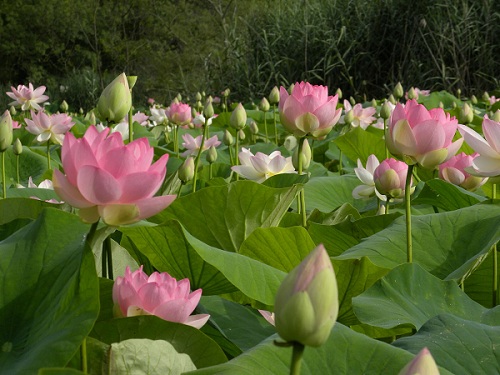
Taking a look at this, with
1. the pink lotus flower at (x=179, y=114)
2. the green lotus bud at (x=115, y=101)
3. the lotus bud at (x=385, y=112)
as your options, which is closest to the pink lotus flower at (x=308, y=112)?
the green lotus bud at (x=115, y=101)

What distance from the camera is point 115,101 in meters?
1.02

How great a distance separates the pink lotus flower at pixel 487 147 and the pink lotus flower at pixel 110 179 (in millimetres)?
539

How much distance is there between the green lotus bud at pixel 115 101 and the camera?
101cm

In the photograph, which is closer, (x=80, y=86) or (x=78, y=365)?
(x=78, y=365)

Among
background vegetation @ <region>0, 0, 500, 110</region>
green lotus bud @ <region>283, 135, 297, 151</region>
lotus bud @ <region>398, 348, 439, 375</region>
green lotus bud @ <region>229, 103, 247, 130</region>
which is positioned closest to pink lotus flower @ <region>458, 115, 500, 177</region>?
lotus bud @ <region>398, 348, 439, 375</region>

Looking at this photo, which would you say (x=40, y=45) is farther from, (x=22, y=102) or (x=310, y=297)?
(x=310, y=297)

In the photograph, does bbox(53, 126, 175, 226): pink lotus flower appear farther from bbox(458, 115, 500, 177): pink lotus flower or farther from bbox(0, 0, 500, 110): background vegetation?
bbox(0, 0, 500, 110): background vegetation

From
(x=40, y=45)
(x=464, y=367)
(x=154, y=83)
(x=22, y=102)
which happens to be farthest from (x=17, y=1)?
(x=464, y=367)

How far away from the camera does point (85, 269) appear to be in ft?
2.02

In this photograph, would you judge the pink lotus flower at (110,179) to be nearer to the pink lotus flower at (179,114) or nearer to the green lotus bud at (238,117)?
the green lotus bud at (238,117)

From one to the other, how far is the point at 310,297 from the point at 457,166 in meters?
1.06

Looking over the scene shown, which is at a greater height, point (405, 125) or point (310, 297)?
point (310, 297)

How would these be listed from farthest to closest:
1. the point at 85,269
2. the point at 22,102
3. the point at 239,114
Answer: the point at 22,102
the point at 239,114
the point at 85,269

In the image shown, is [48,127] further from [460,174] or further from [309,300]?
[309,300]
